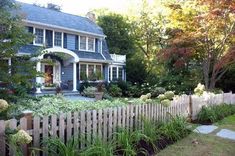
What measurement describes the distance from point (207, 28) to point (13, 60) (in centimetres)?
1477

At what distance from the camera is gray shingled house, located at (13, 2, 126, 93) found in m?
25.5

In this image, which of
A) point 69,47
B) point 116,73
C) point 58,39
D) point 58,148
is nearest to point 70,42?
point 69,47

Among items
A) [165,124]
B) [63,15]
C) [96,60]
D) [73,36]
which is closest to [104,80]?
[96,60]

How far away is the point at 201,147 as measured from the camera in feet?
25.7

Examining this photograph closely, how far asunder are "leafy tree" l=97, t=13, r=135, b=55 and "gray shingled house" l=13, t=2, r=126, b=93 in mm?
8550

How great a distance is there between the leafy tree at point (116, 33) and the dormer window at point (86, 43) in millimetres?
10632

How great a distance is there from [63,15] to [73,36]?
125 inches

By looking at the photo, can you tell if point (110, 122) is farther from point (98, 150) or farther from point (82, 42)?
point (82, 42)

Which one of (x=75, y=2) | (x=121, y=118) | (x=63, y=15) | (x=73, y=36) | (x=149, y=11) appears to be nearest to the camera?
(x=121, y=118)

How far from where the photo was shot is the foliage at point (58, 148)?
5480mm

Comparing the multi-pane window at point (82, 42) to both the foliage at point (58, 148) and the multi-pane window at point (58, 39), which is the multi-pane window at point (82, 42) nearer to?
the multi-pane window at point (58, 39)

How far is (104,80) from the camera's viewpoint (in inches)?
1233

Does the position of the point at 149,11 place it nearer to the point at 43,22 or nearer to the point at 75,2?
the point at 75,2

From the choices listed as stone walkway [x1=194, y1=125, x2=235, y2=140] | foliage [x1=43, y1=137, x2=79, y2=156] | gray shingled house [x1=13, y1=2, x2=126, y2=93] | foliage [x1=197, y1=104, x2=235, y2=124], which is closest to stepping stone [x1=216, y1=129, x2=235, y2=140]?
stone walkway [x1=194, y1=125, x2=235, y2=140]
